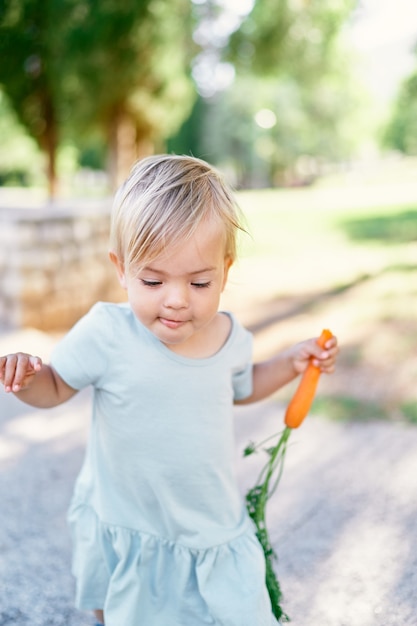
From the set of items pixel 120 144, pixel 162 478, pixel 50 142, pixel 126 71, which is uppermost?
pixel 126 71

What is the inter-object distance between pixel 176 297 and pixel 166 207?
18cm

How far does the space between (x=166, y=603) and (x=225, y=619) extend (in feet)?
0.49

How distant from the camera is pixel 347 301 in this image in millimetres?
5453

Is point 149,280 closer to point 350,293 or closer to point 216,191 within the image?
point 216,191

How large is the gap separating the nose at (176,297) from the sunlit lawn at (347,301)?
7.9 inches

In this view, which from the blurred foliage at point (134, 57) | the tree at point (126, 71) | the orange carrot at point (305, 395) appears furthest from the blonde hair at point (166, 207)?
the tree at point (126, 71)

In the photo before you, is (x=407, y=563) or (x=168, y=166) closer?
(x=168, y=166)

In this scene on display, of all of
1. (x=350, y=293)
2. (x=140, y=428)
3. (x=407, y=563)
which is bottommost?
(x=350, y=293)

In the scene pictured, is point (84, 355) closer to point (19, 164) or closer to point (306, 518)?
point (306, 518)

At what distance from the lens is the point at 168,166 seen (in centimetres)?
151

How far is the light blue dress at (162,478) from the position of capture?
1.55 metres

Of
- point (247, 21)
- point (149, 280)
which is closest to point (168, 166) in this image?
point (149, 280)

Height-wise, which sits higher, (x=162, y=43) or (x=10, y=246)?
(x=162, y=43)

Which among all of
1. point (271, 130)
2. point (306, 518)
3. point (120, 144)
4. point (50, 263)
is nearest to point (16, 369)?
point (306, 518)
